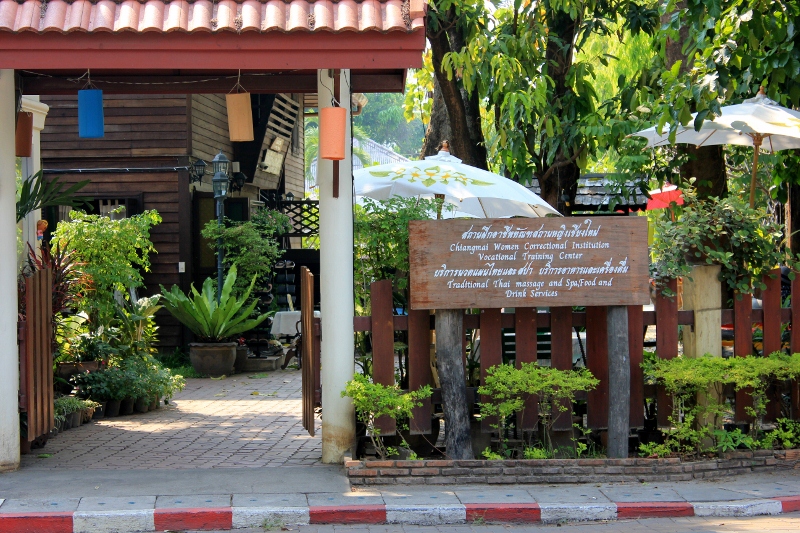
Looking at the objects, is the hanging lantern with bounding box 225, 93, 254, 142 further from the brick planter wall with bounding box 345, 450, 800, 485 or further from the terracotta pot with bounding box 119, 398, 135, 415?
the terracotta pot with bounding box 119, 398, 135, 415

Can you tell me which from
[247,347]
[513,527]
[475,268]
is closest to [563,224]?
[475,268]

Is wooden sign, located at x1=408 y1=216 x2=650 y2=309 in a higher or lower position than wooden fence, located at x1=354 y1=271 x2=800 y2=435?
higher

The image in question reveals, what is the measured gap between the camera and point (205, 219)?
54.3 ft

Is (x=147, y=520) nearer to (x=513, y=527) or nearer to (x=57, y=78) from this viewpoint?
(x=513, y=527)

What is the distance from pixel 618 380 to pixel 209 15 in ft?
13.9

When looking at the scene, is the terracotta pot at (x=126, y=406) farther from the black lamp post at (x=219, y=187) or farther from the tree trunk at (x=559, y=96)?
the tree trunk at (x=559, y=96)

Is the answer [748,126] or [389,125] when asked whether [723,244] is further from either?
[389,125]

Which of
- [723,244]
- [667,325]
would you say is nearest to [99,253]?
[667,325]

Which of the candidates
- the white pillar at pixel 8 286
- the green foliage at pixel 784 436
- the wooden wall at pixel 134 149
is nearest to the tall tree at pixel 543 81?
the green foliage at pixel 784 436

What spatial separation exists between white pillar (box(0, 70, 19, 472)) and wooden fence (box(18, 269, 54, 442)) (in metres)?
0.19

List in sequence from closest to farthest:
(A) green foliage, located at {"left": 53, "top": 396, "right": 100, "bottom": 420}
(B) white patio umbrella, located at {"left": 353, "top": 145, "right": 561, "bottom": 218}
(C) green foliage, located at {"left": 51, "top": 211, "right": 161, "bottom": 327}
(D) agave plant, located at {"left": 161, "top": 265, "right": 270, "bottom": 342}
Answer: (B) white patio umbrella, located at {"left": 353, "top": 145, "right": 561, "bottom": 218}
(A) green foliage, located at {"left": 53, "top": 396, "right": 100, "bottom": 420}
(C) green foliage, located at {"left": 51, "top": 211, "right": 161, "bottom": 327}
(D) agave plant, located at {"left": 161, "top": 265, "right": 270, "bottom": 342}

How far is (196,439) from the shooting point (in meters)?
8.87

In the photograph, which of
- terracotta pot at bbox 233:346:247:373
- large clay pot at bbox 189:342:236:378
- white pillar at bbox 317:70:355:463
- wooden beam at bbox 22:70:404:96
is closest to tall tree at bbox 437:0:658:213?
wooden beam at bbox 22:70:404:96

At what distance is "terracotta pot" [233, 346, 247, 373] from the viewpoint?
15.4 metres
